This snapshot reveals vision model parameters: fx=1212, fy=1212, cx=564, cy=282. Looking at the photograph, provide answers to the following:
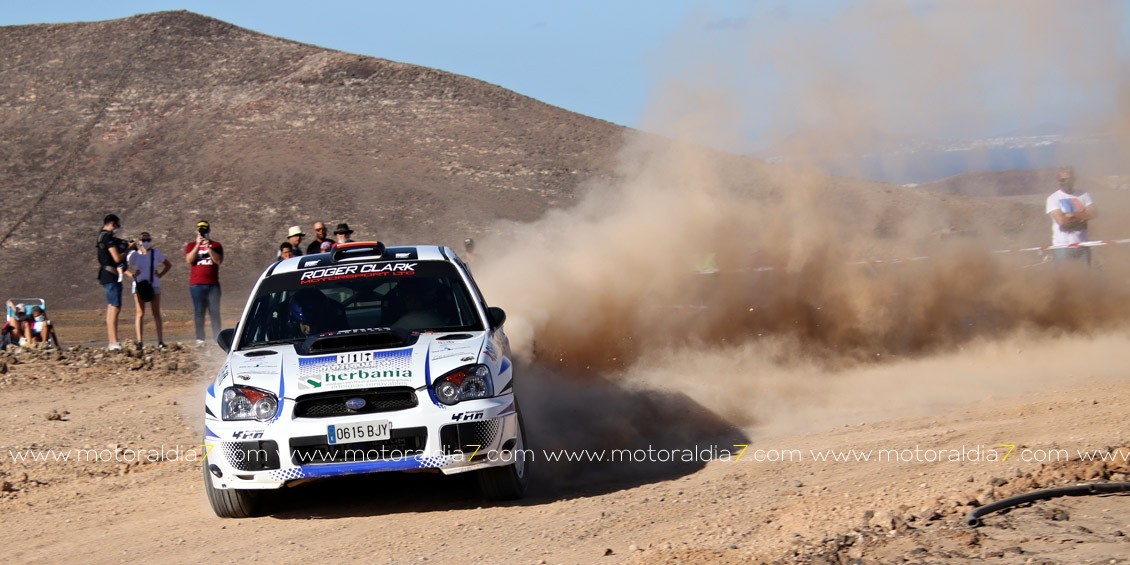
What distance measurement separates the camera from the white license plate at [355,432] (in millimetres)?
6863

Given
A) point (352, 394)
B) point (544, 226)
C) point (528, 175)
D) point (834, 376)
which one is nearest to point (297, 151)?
point (528, 175)

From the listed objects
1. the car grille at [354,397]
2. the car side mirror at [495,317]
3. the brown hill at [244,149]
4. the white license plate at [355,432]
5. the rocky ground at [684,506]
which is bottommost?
the rocky ground at [684,506]

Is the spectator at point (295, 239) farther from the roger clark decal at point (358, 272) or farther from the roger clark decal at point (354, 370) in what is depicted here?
the roger clark decal at point (354, 370)

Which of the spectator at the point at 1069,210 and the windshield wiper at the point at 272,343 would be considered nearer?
the windshield wiper at the point at 272,343

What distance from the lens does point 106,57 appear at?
67375mm

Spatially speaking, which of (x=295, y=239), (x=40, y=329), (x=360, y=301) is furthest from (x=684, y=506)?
(x=40, y=329)

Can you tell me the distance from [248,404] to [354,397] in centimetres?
65

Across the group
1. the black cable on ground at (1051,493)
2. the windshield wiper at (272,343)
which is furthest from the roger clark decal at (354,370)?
the black cable on ground at (1051,493)

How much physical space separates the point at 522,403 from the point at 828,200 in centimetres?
691

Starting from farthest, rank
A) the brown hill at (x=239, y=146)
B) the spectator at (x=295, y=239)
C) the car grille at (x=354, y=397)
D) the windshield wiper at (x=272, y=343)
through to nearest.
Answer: the brown hill at (x=239, y=146) < the spectator at (x=295, y=239) < the windshield wiper at (x=272, y=343) < the car grille at (x=354, y=397)

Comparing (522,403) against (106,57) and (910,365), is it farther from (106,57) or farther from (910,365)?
(106,57)

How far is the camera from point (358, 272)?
8531 millimetres

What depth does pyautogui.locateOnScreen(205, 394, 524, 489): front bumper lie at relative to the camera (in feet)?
22.6

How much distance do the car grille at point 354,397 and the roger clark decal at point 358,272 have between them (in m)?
1.61
